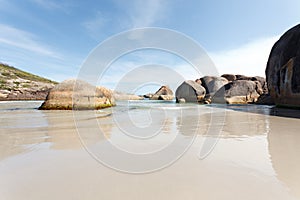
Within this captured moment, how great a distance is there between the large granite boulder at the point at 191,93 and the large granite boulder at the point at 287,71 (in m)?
14.0

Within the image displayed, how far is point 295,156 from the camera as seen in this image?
237cm

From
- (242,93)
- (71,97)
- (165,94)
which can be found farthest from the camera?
(165,94)

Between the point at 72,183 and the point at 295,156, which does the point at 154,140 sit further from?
the point at 295,156

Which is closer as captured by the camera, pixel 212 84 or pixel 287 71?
pixel 287 71

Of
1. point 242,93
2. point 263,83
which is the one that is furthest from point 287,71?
point 263,83

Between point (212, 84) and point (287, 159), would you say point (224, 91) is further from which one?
point (287, 159)

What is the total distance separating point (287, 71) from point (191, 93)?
1746 cm

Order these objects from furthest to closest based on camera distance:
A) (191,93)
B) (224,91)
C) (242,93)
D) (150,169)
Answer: (191,93), (224,91), (242,93), (150,169)

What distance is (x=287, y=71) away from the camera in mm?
11234

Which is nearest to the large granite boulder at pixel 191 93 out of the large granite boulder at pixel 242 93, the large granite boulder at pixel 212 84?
the large granite boulder at pixel 212 84

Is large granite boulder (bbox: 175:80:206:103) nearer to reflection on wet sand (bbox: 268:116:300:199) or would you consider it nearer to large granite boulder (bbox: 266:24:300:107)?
large granite boulder (bbox: 266:24:300:107)

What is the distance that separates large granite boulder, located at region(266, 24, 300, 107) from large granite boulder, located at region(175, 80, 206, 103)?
1400 centimetres

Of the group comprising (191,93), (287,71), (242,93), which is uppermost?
(287,71)

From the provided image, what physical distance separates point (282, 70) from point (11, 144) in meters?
15.6
